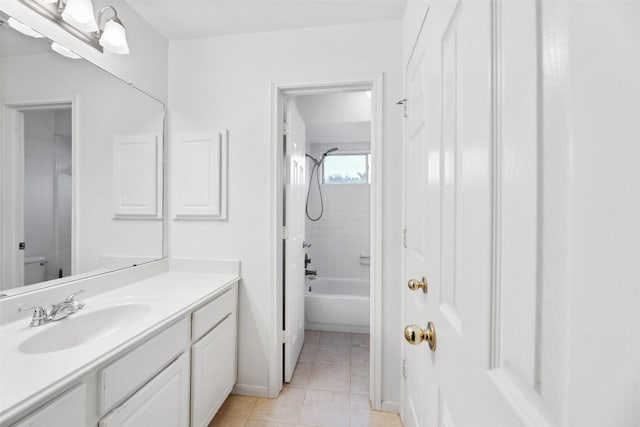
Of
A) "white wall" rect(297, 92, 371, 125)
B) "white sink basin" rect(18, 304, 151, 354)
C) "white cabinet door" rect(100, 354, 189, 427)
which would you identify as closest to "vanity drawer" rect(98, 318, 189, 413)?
"white cabinet door" rect(100, 354, 189, 427)

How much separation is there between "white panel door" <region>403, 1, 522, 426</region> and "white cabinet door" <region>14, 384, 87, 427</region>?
3.39ft

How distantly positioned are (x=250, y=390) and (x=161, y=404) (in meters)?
0.86

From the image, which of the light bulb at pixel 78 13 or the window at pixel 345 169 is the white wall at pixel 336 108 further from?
the light bulb at pixel 78 13

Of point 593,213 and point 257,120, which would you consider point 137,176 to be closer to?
point 257,120

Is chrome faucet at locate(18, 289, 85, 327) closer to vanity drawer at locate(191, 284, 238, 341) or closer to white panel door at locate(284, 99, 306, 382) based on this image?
vanity drawer at locate(191, 284, 238, 341)

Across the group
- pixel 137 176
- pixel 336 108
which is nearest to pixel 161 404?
pixel 137 176

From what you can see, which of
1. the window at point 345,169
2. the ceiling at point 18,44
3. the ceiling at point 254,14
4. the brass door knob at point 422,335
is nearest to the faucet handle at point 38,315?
the ceiling at point 18,44

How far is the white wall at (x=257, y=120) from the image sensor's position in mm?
1721

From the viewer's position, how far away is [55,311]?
3.59 ft

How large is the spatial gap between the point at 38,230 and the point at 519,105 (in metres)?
1.76

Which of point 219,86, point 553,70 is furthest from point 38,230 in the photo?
point 553,70

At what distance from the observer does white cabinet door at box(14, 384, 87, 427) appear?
2.25 feet

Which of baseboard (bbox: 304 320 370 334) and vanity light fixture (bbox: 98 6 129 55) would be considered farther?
baseboard (bbox: 304 320 370 334)

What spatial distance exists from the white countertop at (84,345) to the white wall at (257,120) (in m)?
0.36
